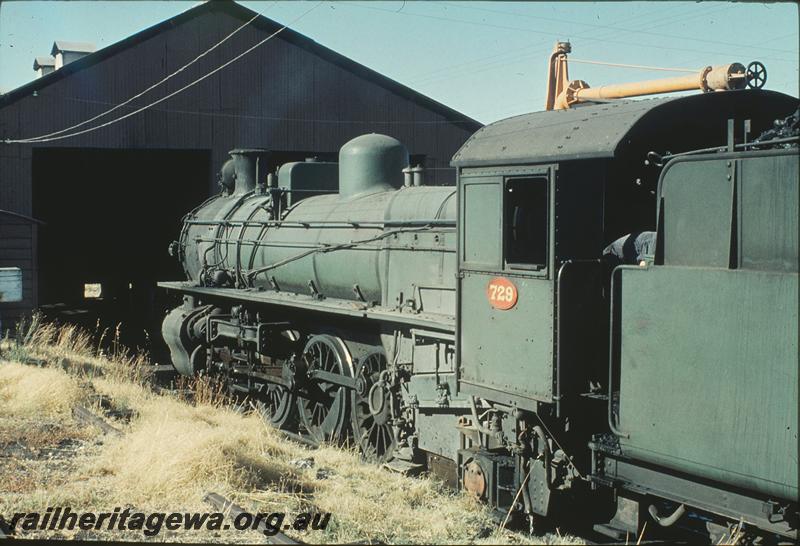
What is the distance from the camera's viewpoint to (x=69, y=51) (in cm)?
2708

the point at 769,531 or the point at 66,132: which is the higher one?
the point at 66,132

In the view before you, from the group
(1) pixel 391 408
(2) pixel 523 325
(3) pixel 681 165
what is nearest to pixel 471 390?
(2) pixel 523 325

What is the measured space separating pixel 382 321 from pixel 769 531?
16.0 feet

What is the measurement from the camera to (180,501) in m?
7.20

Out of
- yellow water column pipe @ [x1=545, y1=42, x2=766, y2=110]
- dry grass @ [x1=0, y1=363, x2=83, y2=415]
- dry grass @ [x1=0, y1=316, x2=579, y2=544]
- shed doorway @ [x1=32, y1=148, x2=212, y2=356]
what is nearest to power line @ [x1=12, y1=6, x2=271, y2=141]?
shed doorway @ [x1=32, y1=148, x2=212, y2=356]

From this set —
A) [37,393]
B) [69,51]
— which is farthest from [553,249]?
[69,51]

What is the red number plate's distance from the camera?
650 cm

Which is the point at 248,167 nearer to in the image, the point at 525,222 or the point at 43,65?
the point at 525,222

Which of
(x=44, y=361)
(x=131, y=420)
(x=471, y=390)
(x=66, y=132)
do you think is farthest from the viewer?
(x=66, y=132)

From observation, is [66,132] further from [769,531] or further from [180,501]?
[769,531]

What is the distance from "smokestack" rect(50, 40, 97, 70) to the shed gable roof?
25.9 feet

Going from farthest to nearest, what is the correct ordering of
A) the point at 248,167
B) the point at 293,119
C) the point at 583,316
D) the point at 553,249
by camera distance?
the point at 293,119, the point at 248,167, the point at 583,316, the point at 553,249

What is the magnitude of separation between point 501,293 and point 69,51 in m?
24.4

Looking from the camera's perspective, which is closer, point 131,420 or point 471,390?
point 471,390
